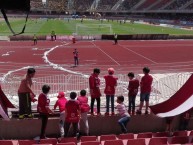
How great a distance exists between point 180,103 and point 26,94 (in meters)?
3.98

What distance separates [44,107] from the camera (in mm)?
9008

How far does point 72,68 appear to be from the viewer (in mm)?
25562

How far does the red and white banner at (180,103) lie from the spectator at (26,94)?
3543 millimetres

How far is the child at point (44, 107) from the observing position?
881cm

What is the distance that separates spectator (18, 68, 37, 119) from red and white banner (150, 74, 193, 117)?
139 inches

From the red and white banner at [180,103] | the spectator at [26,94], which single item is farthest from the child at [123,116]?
the spectator at [26,94]

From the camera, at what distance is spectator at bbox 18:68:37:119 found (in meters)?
9.33

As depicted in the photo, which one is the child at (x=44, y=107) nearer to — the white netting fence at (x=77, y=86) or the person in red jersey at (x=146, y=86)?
the person in red jersey at (x=146, y=86)

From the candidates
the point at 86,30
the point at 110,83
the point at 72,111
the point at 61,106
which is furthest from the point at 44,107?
the point at 86,30

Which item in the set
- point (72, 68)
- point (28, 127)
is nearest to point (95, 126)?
point (28, 127)

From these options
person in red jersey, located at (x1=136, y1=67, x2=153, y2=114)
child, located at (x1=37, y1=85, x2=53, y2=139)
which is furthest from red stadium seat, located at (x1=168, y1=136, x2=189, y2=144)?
child, located at (x1=37, y1=85, x2=53, y2=139)

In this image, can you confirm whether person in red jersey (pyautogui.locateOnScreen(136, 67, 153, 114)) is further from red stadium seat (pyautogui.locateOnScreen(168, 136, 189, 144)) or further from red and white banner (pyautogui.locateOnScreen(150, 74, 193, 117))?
red stadium seat (pyautogui.locateOnScreen(168, 136, 189, 144))

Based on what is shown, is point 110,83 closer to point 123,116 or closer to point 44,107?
point 123,116

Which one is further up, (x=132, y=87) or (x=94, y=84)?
(x=94, y=84)
